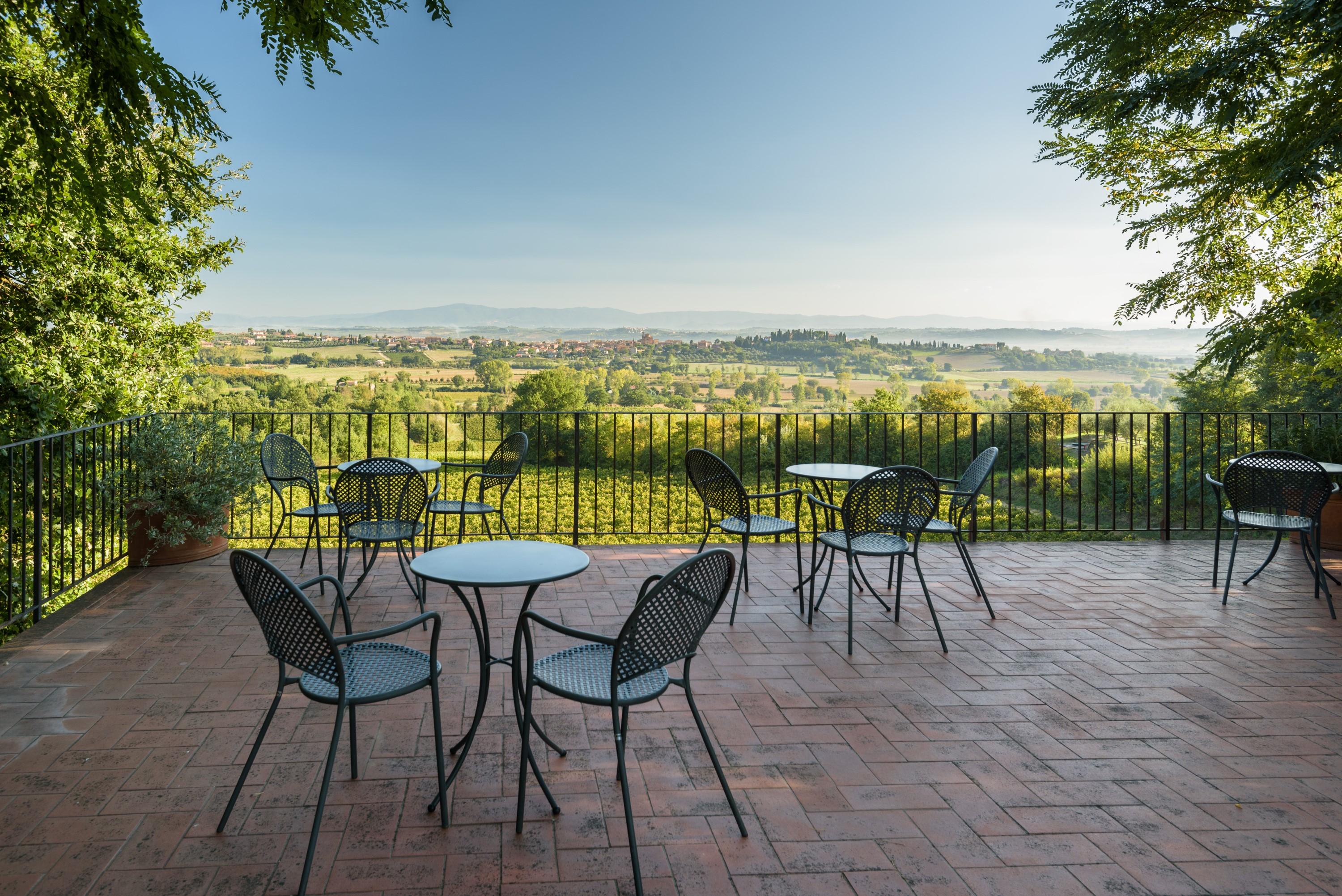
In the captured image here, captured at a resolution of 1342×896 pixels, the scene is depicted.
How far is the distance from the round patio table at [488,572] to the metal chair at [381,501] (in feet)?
5.46

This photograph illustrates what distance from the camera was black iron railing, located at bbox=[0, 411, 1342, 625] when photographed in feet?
16.5

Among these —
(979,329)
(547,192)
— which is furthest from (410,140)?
(979,329)

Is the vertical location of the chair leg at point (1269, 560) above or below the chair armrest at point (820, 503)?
below

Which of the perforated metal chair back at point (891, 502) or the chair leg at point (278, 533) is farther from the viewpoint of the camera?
the chair leg at point (278, 533)

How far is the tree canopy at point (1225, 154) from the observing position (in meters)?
5.17

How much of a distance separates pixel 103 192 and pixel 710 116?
23.0 m

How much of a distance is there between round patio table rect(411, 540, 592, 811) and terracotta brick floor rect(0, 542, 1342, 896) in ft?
0.62

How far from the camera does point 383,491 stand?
414 centimetres

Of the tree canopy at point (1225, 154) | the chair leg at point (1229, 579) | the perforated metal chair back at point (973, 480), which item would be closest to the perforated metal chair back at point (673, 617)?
the perforated metal chair back at point (973, 480)

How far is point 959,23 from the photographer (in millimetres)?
13711

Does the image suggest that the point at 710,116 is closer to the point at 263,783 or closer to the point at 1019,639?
the point at 1019,639

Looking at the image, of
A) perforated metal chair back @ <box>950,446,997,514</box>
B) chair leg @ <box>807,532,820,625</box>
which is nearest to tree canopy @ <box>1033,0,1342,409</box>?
perforated metal chair back @ <box>950,446,997,514</box>

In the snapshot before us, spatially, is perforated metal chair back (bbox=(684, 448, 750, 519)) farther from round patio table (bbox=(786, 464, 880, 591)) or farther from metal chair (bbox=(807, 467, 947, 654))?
metal chair (bbox=(807, 467, 947, 654))

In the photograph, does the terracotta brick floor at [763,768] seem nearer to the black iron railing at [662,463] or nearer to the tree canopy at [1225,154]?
the black iron railing at [662,463]
